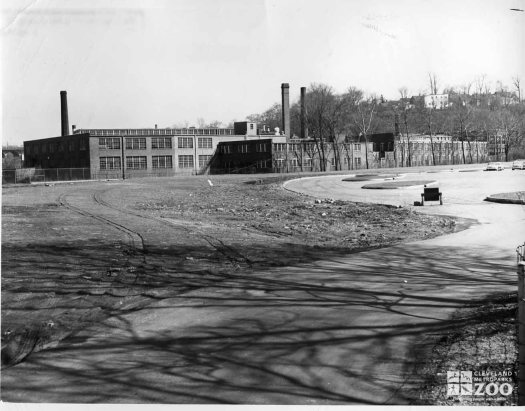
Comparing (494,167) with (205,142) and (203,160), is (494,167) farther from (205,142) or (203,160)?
(205,142)

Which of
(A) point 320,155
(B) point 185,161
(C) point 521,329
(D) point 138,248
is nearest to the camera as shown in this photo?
(C) point 521,329

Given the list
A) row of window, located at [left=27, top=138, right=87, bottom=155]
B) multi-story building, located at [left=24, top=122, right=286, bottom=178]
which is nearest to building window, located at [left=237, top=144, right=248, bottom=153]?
multi-story building, located at [left=24, top=122, right=286, bottom=178]

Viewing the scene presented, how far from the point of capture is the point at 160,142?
70875 mm

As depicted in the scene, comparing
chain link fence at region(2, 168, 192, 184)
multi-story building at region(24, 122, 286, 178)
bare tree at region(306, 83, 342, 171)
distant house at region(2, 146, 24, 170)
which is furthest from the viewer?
multi-story building at region(24, 122, 286, 178)

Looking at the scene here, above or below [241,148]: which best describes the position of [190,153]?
below

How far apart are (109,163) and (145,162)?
479 cm

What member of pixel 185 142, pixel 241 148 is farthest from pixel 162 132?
pixel 241 148

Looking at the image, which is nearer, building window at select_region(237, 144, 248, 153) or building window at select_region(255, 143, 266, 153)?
building window at select_region(255, 143, 266, 153)

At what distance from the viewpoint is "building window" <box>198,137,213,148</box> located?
74812 mm

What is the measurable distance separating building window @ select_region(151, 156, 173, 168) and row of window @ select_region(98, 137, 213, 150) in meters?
1.36

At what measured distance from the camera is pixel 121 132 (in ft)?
233

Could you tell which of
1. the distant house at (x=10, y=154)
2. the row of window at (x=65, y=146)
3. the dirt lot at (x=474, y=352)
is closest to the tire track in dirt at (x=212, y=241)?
the distant house at (x=10, y=154)

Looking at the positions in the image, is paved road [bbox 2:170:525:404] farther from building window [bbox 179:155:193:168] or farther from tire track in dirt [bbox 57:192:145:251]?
building window [bbox 179:155:193:168]

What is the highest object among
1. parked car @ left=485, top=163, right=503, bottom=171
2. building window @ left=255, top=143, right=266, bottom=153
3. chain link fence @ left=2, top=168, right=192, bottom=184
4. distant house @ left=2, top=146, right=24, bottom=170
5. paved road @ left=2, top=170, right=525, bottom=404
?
building window @ left=255, top=143, right=266, bottom=153
